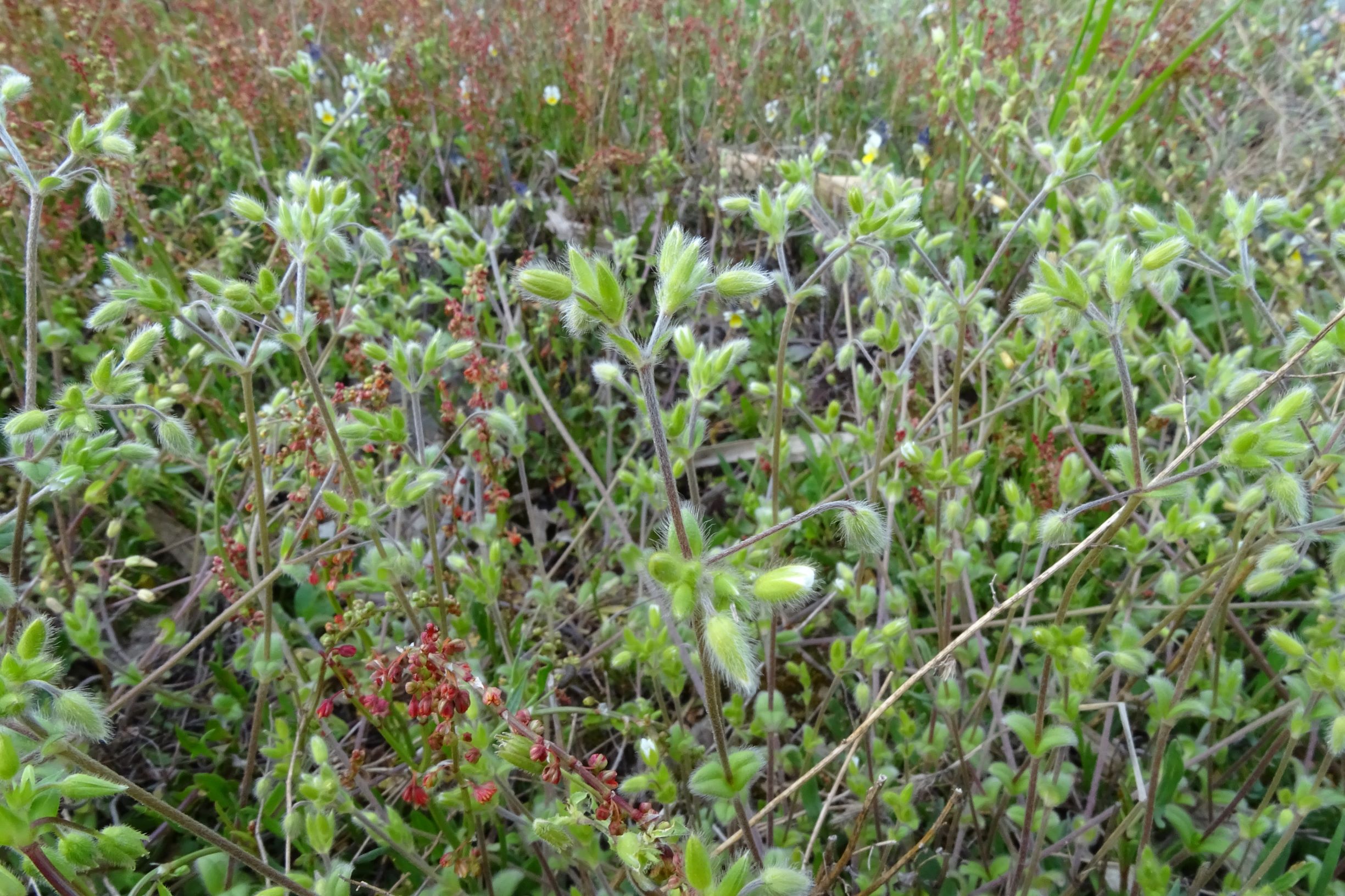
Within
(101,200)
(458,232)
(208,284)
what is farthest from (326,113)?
(208,284)

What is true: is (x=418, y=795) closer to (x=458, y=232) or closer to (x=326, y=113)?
(x=458, y=232)

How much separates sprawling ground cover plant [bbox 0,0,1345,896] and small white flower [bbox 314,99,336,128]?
0.33 ft

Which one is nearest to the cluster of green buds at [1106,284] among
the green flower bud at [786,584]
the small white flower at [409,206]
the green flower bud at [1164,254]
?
the green flower bud at [1164,254]

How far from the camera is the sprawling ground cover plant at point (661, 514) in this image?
1.11 meters

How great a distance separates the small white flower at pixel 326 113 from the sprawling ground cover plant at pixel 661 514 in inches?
4.0

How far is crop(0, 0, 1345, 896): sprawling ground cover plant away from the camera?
1.11 metres

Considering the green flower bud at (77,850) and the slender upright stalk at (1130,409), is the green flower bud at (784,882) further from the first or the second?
the green flower bud at (77,850)

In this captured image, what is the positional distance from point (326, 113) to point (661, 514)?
9.01 ft

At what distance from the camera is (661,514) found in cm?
210

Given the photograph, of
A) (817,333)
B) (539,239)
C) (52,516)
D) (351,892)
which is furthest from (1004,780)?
(539,239)

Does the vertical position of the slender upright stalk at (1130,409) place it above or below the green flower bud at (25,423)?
above

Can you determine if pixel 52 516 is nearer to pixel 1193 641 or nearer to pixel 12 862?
pixel 12 862

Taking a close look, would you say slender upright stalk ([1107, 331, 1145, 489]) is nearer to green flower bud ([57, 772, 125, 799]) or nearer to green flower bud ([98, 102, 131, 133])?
green flower bud ([57, 772, 125, 799])

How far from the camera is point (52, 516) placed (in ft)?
7.50
